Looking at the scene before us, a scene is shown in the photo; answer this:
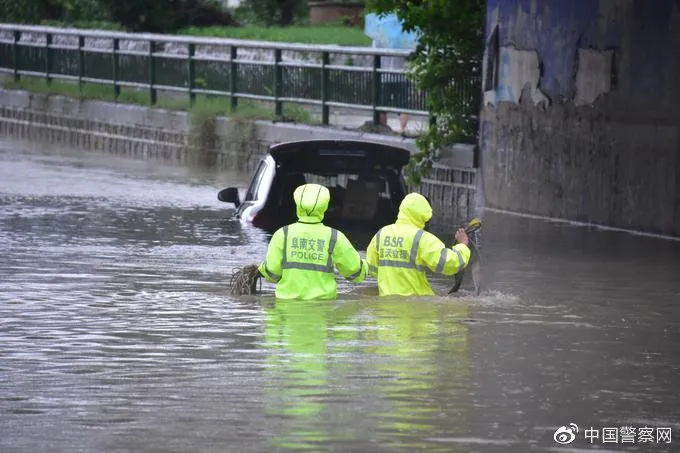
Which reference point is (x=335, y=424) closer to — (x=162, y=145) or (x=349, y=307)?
(x=349, y=307)

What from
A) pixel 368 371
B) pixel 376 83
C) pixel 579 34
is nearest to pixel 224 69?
pixel 376 83

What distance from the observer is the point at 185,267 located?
58.5 feet

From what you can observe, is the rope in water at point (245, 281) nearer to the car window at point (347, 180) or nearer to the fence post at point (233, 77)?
the car window at point (347, 180)

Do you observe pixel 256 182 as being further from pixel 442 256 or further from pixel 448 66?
pixel 448 66

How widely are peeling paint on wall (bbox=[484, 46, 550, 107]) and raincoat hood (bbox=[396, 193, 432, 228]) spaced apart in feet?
31.7

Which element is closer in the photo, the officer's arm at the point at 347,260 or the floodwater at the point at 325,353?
the floodwater at the point at 325,353

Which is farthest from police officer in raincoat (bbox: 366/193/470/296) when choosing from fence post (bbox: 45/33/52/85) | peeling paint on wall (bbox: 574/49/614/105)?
fence post (bbox: 45/33/52/85)

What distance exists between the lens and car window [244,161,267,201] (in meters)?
18.7

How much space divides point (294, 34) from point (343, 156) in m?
31.4

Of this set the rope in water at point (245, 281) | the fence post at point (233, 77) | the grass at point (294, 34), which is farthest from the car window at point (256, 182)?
the grass at point (294, 34)

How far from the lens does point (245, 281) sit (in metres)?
15.0

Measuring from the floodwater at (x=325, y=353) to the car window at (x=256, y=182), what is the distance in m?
0.40

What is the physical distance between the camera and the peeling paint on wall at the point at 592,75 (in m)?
22.3

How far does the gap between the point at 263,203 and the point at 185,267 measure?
109cm
